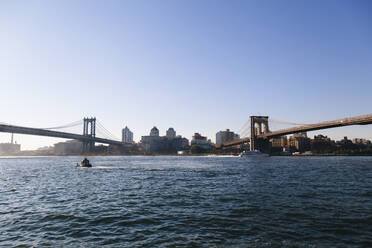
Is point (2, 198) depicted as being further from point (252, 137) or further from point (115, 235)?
point (252, 137)

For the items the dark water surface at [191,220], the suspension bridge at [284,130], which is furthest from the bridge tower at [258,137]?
the dark water surface at [191,220]

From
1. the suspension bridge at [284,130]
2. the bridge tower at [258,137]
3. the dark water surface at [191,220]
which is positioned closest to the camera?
the dark water surface at [191,220]

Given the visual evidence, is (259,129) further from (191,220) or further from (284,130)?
(191,220)

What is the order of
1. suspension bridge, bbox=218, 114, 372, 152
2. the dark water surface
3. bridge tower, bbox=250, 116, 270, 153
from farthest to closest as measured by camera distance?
bridge tower, bbox=250, 116, 270, 153
suspension bridge, bbox=218, 114, 372, 152
the dark water surface

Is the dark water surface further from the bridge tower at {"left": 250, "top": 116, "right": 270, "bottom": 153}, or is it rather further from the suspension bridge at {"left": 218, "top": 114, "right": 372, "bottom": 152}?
the bridge tower at {"left": 250, "top": 116, "right": 270, "bottom": 153}

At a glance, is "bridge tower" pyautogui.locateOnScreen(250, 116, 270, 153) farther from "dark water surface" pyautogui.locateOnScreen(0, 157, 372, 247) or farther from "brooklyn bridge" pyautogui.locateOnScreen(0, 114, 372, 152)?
"dark water surface" pyautogui.locateOnScreen(0, 157, 372, 247)

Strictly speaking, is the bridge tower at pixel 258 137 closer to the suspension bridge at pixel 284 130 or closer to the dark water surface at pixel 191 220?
the suspension bridge at pixel 284 130

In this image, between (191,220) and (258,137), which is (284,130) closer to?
(258,137)

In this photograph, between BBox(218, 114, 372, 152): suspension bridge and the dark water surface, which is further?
BBox(218, 114, 372, 152): suspension bridge

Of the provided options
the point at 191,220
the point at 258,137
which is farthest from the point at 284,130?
the point at 191,220

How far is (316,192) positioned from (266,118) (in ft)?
447

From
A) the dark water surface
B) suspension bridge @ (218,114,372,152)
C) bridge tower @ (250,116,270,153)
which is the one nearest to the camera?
the dark water surface

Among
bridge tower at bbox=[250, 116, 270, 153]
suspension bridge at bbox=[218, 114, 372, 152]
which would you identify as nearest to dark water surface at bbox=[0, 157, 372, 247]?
suspension bridge at bbox=[218, 114, 372, 152]

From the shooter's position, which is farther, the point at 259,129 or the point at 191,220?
the point at 259,129
